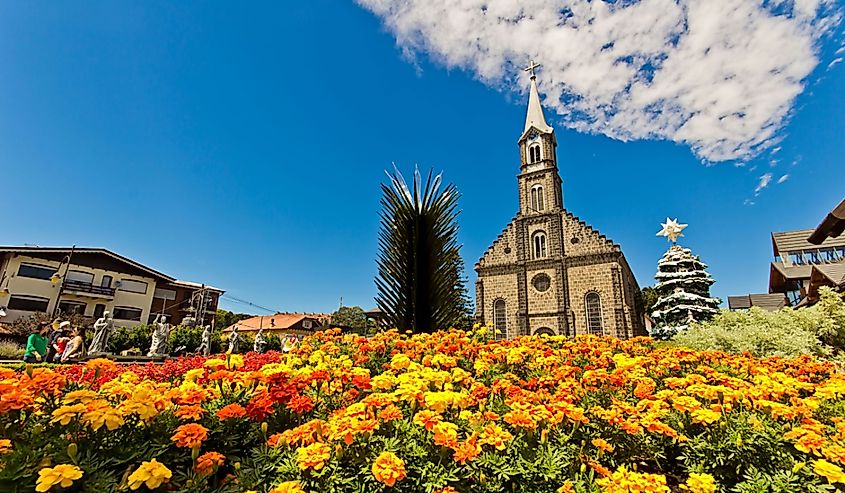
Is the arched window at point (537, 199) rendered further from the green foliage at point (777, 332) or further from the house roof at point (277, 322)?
the house roof at point (277, 322)

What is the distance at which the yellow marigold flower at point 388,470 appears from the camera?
1.56 meters

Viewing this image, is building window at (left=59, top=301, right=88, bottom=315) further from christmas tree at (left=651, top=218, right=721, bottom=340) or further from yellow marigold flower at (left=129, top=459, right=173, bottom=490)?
christmas tree at (left=651, top=218, right=721, bottom=340)

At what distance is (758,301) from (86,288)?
186ft

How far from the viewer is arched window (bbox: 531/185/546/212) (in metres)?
29.5

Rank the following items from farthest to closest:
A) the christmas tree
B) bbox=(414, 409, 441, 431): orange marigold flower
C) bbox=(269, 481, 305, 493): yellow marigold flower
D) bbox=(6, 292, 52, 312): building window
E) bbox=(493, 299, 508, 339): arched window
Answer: bbox=(493, 299, 508, 339): arched window
bbox=(6, 292, 52, 312): building window
the christmas tree
bbox=(414, 409, 441, 431): orange marigold flower
bbox=(269, 481, 305, 493): yellow marigold flower

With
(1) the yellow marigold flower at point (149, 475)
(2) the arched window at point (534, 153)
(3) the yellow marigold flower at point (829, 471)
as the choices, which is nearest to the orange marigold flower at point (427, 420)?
(1) the yellow marigold flower at point (149, 475)

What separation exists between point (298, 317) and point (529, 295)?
28799 millimetres

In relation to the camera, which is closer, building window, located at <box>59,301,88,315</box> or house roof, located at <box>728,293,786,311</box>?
building window, located at <box>59,301,88,315</box>

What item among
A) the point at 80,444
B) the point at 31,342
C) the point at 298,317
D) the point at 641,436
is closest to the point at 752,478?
the point at 641,436

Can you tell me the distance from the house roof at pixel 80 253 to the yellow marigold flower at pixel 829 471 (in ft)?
118

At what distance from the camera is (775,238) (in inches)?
1378

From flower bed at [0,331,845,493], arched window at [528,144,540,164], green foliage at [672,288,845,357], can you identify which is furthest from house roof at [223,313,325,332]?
flower bed at [0,331,845,493]

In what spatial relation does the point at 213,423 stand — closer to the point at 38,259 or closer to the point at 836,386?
the point at 836,386

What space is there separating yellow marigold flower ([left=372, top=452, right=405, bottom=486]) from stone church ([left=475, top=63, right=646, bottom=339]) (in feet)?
77.5
